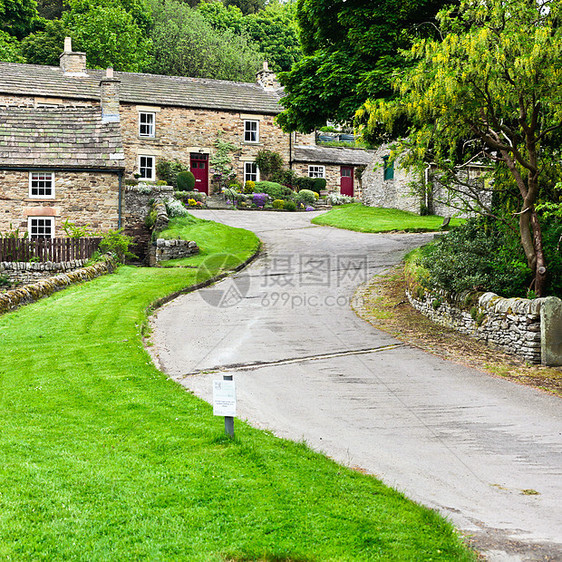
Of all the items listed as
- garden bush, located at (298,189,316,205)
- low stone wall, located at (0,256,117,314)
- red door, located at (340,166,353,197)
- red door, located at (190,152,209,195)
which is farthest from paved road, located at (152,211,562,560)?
red door, located at (340,166,353,197)

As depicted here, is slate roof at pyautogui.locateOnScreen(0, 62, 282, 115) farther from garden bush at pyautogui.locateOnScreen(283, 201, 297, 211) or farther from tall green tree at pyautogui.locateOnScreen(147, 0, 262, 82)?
tall green tree at pyautogui.locateOnScreen(147, 0, 262, 82)

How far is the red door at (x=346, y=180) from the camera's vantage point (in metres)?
51.6

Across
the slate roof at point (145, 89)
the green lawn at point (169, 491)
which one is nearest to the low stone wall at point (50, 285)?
the green lawn at point (169, 491)

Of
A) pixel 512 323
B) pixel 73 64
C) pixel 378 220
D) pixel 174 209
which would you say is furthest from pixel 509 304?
pixel 73 64

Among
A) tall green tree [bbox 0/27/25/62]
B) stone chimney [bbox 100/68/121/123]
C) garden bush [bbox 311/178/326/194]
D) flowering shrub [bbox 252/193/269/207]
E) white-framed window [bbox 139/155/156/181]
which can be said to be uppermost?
tall green tree [bbox 0/27/25/62]

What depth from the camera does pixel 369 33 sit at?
2155cm

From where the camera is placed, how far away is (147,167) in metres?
44.9

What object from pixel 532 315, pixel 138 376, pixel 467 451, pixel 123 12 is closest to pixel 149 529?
pixel 467 451

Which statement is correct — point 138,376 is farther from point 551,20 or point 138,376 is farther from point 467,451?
point 551,20

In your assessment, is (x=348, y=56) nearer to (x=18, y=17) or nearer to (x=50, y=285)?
(x=50, y=285)

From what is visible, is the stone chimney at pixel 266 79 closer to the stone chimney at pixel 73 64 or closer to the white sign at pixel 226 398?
the stone chimney at pixel 73 64

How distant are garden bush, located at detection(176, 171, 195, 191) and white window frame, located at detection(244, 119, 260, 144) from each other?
6.30 meters

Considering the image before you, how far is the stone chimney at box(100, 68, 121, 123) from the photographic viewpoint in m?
30.9

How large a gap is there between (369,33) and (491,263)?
966 centimetres
